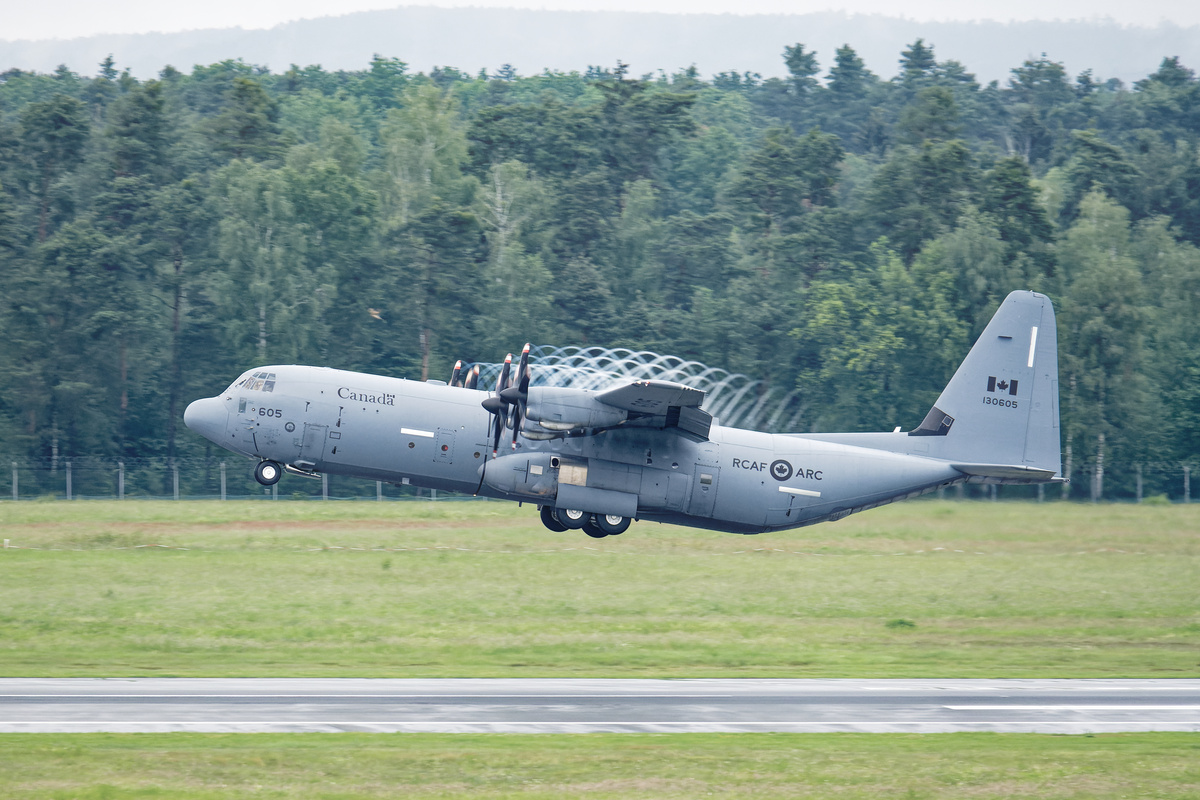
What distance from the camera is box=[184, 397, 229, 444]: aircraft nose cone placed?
1174 inches

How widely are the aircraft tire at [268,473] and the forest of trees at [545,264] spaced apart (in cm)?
3695

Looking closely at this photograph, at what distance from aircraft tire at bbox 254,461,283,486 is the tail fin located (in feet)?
49.4

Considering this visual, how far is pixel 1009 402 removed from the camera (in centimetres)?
3206

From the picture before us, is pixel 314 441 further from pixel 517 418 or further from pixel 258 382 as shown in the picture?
pixel 517 418

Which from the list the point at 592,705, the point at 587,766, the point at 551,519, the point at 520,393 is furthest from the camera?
the point at 551,519

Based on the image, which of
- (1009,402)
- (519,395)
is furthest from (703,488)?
(1009,402)

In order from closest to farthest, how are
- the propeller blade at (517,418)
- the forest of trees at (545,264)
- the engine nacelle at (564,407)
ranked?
the engine nacelle at (564,407), the propeller blade at (517,418), the forest of trees at (545,264)

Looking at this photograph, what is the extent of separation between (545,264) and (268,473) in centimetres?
4807

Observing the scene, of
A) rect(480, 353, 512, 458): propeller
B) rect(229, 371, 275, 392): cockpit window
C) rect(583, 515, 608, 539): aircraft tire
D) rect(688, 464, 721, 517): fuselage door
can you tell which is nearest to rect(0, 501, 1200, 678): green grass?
rect(583, 515, 608, 539): aircraft tire

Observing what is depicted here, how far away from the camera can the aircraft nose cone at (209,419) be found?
29.8 m

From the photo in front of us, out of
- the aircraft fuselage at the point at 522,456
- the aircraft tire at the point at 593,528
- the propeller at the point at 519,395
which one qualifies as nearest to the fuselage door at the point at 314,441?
the aircraft fuselage at the point at 522,456

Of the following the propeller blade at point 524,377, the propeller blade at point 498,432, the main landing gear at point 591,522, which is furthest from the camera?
the main landing gear at point 591,522

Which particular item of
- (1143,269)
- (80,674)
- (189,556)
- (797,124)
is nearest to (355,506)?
(189,556)

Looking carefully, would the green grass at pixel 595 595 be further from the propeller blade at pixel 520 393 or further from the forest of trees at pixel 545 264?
the forest of trees at pixel 545 264
